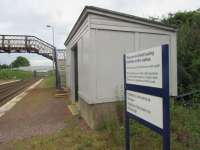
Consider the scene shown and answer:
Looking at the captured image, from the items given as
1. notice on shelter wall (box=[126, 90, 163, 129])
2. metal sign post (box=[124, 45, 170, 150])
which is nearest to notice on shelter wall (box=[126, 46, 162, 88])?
metal sign post (box=[124, 45, 170, 150])

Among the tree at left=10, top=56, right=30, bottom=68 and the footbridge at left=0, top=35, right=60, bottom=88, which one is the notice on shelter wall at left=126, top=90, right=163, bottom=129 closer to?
the footbridge at left=0, top=35, right=60, bottom=88

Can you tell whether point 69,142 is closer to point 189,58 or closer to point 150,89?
point 150,89

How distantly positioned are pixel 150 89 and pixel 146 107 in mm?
282

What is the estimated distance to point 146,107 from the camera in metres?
3.12

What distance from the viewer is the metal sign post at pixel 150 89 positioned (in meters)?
2.71

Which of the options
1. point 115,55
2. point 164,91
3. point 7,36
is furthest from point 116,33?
point 7,36

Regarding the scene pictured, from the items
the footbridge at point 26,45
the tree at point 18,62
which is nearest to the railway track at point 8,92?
the footbridge at point 26,45

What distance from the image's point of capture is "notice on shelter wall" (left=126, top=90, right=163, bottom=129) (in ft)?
9.25

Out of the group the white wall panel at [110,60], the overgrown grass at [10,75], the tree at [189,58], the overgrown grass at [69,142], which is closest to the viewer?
the overgrown grass at [69,142]

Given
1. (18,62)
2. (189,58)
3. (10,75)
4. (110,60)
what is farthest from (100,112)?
(18,62)

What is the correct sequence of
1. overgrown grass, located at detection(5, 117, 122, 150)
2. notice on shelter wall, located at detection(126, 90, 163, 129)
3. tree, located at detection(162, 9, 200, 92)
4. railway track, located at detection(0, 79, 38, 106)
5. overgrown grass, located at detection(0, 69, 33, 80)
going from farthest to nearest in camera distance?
overgrown grass, located at detection(0, 69, 33, 80), railway track, located at detection(0, 79, 38, 106), tree, located at detection(162, 9, 200, 92), overgrown grass, located at detection(5, 117, 122, 150), notice on shelter wall, located at detection(126, 90, 163, 129)

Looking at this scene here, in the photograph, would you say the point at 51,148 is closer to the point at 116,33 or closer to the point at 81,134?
the point at 81,134

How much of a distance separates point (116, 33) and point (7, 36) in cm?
1834

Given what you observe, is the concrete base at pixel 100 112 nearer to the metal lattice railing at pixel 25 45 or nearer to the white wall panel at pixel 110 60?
the white wall panel at pixel 110 60
